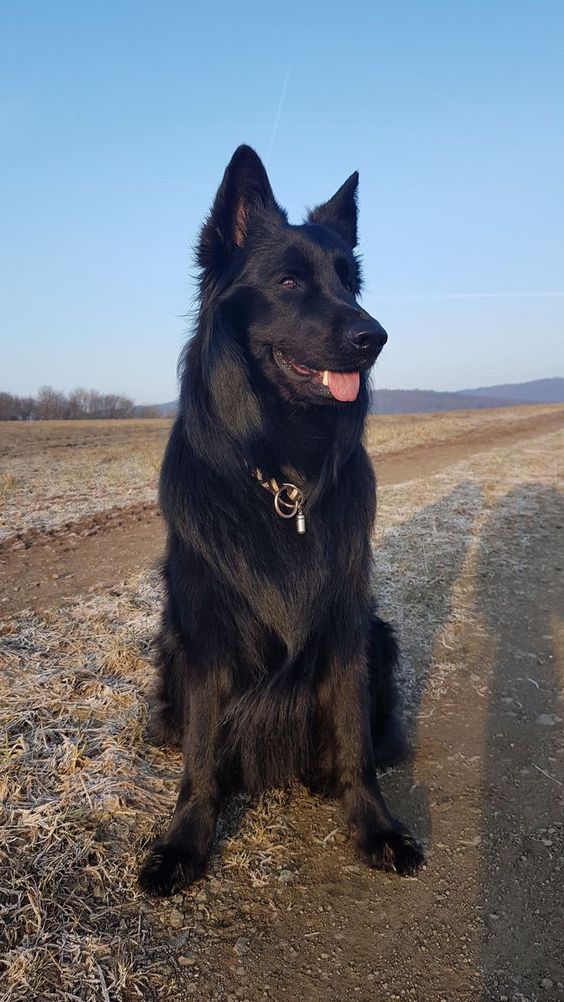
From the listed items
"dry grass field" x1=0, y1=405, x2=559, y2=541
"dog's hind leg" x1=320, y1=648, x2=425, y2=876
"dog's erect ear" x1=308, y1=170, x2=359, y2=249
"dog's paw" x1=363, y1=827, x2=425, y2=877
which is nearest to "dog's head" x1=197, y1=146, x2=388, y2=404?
"dog's erect ear" x1=308, y1=170, x2=359, y2=249

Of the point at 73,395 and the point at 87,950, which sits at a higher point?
the point at 73,395

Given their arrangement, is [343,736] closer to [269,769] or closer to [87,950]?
[269,769]

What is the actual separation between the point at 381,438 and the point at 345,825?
17100mm

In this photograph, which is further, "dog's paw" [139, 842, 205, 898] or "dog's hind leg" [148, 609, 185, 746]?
"dog's hind leg" [148, 609, 185, 746]

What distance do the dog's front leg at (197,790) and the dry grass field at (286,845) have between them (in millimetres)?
106

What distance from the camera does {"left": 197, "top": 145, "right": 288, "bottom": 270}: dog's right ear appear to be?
7.96 ft

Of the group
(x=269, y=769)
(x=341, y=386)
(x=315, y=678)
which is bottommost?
(x=269, y=769)

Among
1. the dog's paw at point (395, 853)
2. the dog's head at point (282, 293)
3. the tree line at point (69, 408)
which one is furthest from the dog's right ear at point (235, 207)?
the tree line at point (69, 408)

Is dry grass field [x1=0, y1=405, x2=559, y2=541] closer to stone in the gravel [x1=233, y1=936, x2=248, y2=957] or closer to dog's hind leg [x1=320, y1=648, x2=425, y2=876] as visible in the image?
dog's hind leg [x1=320, y1=648, x2=425, y2=876]

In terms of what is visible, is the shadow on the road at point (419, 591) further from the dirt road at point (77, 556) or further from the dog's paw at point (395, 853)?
the dirt road at point (77, 556)

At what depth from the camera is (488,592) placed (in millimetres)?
4992

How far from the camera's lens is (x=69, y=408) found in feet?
141

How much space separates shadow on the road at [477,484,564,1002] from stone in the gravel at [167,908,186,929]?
0.94m

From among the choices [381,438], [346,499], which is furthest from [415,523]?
[381,438]
